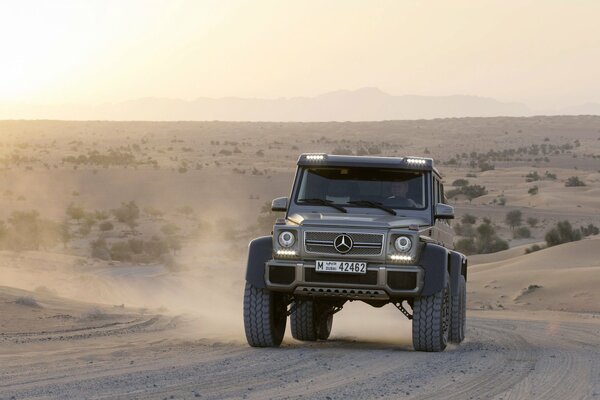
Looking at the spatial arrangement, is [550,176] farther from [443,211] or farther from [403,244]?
[403,244]

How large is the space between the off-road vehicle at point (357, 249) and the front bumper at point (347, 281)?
0.04ft

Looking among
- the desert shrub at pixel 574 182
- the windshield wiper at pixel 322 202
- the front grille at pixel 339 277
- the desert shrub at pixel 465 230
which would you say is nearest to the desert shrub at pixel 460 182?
the desert shrub at pixel 574 182

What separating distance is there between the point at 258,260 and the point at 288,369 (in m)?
2.45

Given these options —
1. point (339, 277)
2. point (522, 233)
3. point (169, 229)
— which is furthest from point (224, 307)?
point (522, 233)

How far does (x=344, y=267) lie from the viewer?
1309cm

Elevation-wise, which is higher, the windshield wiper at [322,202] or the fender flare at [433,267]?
the windshield wiper at [322,202]

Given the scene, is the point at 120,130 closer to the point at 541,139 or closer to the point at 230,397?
the point at 541,139

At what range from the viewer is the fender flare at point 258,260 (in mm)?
13477

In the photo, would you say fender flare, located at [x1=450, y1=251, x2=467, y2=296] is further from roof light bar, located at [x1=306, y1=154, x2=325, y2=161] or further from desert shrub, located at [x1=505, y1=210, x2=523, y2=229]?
desert shrub, located at [x1=505, y1=210, x2=523, y2=229]

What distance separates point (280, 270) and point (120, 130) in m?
116

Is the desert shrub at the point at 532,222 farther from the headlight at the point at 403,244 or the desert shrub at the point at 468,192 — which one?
the headlight at the point at 403,244

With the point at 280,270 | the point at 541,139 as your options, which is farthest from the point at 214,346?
the point at 541,139

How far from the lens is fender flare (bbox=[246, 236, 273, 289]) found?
1348cm

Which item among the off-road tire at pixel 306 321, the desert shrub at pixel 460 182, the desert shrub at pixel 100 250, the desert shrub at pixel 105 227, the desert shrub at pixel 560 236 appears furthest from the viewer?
the desert shrub at pixel 460 182
